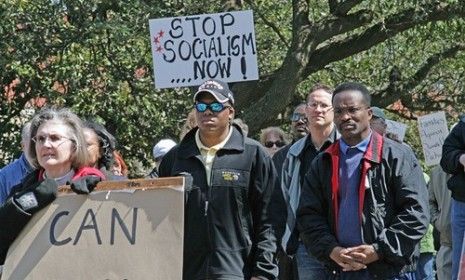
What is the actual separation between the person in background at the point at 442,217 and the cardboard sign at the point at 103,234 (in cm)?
474

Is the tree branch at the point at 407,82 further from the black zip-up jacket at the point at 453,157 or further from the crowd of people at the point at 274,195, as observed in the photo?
the crowd of people at the point at 274,195

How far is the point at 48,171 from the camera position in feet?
19.1

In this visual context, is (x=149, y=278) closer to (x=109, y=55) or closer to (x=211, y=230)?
(x=211, y=230)

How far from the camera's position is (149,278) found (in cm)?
542

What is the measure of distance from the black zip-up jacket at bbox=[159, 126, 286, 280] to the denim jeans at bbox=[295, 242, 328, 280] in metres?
0.85

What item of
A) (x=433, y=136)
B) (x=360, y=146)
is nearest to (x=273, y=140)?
(x=433, y=136)

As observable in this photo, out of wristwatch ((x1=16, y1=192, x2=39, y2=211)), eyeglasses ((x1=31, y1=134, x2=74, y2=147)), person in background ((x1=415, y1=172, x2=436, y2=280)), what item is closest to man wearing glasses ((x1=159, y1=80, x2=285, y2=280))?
eyeglasses ((x1=31, y1=134, x2=74, y2=147))

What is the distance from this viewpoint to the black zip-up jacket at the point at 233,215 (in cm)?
630

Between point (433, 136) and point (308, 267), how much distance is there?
16.5 ft

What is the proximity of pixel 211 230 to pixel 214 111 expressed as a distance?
0.66 meters

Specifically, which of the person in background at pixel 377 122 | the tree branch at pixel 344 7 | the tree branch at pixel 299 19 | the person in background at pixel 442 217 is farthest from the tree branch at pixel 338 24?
the person in background at pixel 377 122

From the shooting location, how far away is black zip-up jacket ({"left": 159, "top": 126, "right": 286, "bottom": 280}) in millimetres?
6297

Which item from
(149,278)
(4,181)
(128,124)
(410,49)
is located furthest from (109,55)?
(149,278)

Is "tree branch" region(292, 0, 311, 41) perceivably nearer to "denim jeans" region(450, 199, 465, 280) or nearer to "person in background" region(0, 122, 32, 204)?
"denim jeans" region(450, 199, 465, 280)
